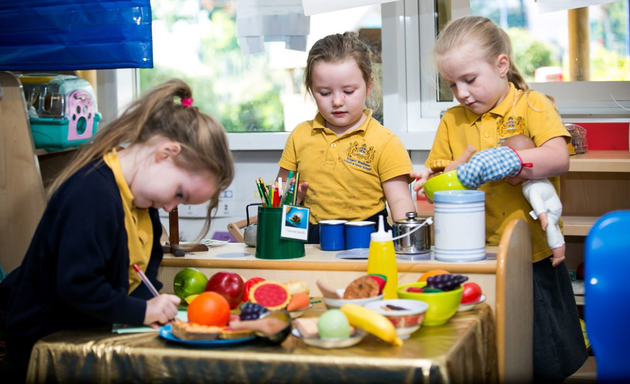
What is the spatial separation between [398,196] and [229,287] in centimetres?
68

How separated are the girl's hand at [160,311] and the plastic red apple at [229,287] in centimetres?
12

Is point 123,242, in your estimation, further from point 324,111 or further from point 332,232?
point 324,111

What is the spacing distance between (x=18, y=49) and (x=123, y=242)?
1.49 meters

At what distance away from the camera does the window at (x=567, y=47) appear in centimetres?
246

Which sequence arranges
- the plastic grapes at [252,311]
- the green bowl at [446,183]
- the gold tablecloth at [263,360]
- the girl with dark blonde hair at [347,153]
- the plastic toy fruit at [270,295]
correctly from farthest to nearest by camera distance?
the girl with dark blonde hair at [347,153] < the green bowl at [446,183] < the plastic toy fruit at [270,295] < the plastic grapes at [252,311] < the gold tablecloth at [263,360]

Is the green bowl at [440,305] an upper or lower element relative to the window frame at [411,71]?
lower

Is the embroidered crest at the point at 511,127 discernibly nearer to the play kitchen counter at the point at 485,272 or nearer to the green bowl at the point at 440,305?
the play kitchen counter at the point at 485,272

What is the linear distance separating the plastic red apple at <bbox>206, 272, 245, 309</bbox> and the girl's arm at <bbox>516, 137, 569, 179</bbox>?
70 centimetres

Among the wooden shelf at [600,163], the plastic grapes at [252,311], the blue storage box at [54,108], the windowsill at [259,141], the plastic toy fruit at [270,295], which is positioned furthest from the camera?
the windowsill at [259,141]

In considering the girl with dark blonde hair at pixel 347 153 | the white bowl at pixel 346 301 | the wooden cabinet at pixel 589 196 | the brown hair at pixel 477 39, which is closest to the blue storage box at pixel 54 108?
the girl with dark blonde hair at pixel 347 153

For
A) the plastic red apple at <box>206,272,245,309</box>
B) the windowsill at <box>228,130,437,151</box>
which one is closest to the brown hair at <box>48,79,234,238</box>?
the plastic red apple at <box>206,272,245,309</box>

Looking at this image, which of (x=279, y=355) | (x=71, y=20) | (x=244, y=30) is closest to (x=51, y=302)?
(x=279, y=355)

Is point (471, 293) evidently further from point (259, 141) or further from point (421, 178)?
point (259, 141)

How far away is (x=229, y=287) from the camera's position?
123 cm
